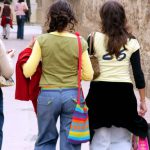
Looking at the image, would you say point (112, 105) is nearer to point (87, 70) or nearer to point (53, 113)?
point (87, 70)

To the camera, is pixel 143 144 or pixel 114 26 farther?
pixel 143 144

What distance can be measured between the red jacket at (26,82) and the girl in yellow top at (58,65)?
0.17 feet

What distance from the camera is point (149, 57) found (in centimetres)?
1050

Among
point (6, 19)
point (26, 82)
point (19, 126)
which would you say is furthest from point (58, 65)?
point (6, 19)

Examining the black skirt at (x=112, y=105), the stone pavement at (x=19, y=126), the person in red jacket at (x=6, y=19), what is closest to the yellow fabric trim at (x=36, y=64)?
the black skirt at (x=112, y=105)

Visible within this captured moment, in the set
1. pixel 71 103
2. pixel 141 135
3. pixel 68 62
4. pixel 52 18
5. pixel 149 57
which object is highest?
pixel 52 18

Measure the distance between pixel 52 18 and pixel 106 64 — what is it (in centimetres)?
59

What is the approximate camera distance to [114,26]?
5.11 metres

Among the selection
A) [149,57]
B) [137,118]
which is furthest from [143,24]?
[137,118]

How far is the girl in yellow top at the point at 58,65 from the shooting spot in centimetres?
500

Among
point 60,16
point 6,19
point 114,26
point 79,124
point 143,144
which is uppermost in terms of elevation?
point 60,16

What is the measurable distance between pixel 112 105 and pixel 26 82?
2.44ft

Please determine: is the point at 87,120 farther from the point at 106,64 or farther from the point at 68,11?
the point at 68,11

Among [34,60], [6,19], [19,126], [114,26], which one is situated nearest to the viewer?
[34,60]
